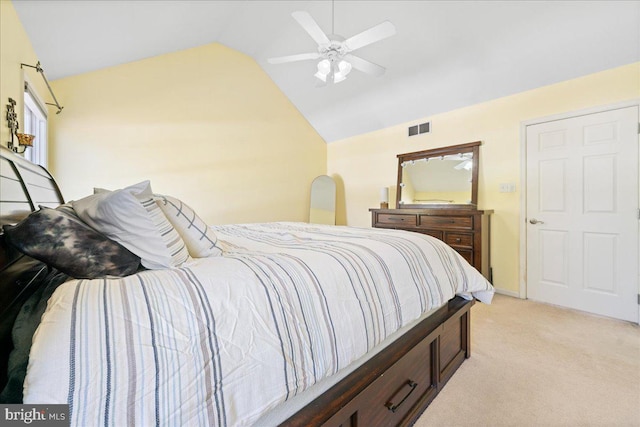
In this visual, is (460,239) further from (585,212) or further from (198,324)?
(198,324)

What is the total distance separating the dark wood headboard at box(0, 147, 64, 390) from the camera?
0.63 m

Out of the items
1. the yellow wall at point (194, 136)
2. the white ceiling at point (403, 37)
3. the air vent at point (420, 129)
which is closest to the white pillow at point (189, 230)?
the white ceiling at point (403, 37)

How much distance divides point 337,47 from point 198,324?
2313 mm

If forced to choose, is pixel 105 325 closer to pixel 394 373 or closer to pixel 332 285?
pixel 332 285

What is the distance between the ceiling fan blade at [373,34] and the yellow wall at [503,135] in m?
1.96

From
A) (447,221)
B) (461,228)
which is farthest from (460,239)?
(447,221)

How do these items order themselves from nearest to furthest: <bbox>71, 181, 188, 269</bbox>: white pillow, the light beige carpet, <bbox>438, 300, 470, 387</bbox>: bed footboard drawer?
1. <bbox>71, 181, 188, 269</bbox>: white pillow
2. the light beige carpet
3. <bbox>438, 300, 470, 387</bbox>: bed footboard drawer

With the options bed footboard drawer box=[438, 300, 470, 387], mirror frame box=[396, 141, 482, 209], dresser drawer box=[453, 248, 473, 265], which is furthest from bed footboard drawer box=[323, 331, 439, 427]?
mirror frame box=[396, 141, 482, 209]

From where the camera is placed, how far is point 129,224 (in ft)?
2.87

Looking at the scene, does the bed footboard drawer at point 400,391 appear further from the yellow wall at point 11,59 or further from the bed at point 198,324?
the yellow wall at point 11,59

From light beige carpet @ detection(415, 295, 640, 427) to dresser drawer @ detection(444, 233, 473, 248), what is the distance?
904 millimetres

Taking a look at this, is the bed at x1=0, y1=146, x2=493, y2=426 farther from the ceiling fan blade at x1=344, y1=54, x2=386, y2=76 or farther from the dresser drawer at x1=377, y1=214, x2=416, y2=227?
the dresser drawer at x1=377, y1=214, x2=416, y2=227

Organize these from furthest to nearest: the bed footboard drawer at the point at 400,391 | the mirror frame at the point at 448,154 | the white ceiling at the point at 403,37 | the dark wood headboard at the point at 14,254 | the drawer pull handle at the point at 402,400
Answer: the mirror frame at the point at 448,154 → the white ceiling at the point at 403,37 → the drawer pull handle at the point at 402,400 → the bed footboard drawer at the point at 400,391 → the dark wood headboard at the point at 14,254

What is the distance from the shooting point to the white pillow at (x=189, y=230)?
1.14 metres
